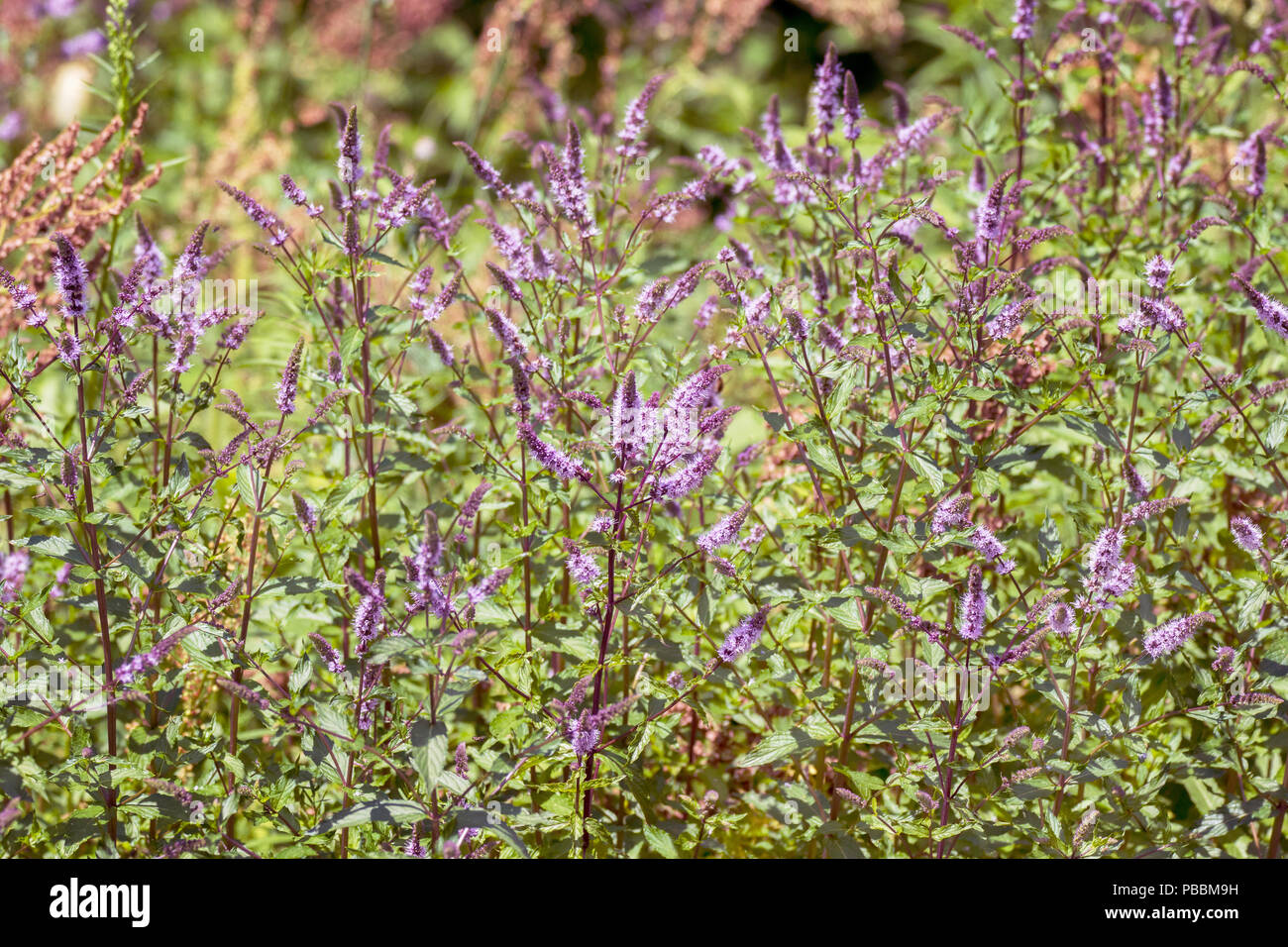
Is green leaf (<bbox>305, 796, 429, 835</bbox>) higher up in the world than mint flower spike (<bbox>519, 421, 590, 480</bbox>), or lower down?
lower down

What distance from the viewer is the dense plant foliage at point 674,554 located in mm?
2324

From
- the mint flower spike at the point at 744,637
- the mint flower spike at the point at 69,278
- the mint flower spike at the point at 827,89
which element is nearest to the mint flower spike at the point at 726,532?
the mint flower spike at the point at 744,637

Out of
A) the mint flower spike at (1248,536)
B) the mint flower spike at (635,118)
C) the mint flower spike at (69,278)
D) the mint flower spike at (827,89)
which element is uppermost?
the mint flower spike at (827,89)

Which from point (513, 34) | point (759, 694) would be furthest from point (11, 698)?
point (513, 34)

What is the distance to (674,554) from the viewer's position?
289 cm

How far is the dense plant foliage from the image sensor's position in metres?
2.32

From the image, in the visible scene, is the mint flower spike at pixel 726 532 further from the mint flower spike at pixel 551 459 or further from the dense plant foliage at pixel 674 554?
the mint flower spike at pixel 551 459

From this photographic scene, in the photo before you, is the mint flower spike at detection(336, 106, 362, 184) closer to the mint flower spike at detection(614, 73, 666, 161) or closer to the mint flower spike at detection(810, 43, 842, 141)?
the mint flower spike at detection(614, 73, 666, 161)

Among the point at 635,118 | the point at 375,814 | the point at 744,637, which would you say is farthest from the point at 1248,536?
the point at 375,814

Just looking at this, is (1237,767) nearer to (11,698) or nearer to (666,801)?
(666,801)

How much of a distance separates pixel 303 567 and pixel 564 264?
1.14 metres

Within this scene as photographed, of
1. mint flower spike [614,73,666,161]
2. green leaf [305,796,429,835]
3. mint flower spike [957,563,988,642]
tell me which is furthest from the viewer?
mint flower spike [614,73,666,161]

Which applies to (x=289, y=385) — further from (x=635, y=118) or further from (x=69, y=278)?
(x=635, y=118)

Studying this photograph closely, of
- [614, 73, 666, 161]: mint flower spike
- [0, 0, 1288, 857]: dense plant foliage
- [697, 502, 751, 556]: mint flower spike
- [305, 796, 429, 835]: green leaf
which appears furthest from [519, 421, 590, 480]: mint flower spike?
[614, 73, 666, 161]: mint flower spike
